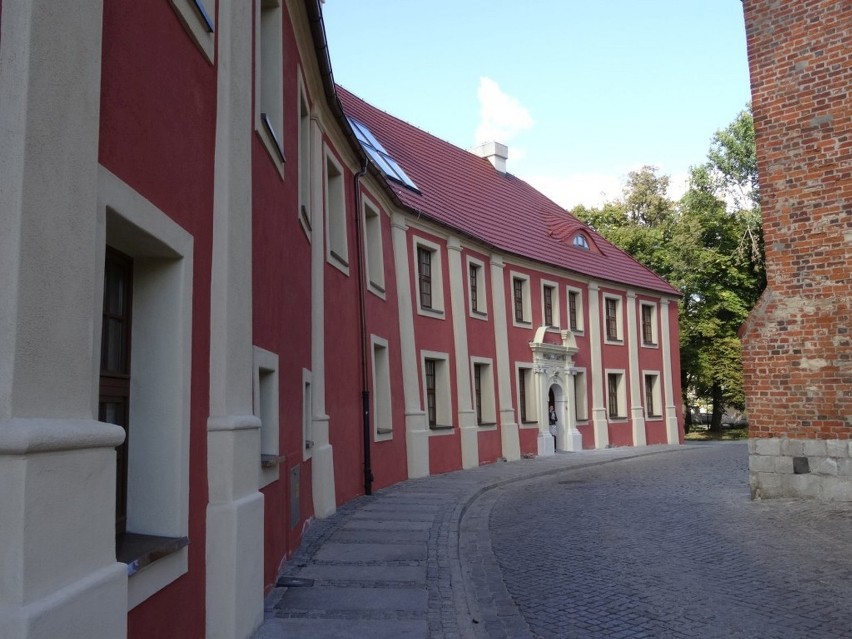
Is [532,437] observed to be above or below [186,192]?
below

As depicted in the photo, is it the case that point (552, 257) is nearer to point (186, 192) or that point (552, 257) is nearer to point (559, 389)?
point (559, 389)

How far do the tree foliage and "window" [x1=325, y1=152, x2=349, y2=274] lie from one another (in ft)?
93.8

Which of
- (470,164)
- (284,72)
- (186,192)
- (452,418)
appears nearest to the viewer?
(186,192)

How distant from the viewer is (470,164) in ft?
95.0

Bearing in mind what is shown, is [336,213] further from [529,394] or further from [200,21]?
[529,394]

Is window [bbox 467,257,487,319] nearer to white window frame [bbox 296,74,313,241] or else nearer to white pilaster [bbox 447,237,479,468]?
white pilaster [bbox 447,237,479,468]

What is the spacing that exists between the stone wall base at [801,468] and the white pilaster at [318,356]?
6427mm

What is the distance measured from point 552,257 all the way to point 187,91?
22163mm

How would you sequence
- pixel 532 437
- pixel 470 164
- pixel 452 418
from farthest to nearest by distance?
pixel 470 164
pixel 532 437
pixel 452 418

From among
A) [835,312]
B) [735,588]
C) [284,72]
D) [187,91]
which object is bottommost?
[735,588]

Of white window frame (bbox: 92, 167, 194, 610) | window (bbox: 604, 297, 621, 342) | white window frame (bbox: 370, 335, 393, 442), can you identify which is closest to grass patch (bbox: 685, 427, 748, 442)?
window (bbox: 604, 297, 621, 342)

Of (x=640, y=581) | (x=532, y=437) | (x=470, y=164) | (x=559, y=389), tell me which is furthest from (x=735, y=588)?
(x=470, y=164)

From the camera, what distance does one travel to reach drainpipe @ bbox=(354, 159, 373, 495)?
14.3 metres

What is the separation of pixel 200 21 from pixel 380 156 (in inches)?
595
